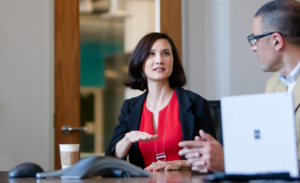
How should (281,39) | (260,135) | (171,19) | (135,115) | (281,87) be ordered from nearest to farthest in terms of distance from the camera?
(260,135) → (281,39) → (281,87) → (135,115) → (171,19)

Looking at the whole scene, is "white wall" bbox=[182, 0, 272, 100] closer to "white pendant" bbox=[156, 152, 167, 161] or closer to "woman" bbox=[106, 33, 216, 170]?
"woman" bbox=[106, 33, 216, 170]

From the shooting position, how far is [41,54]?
2.53 meters

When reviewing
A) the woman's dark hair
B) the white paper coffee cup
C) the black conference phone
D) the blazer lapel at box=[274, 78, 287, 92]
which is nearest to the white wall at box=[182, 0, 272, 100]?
the woman's dark hair

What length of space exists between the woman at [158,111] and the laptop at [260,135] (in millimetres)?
849

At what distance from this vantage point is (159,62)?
6.15 feet

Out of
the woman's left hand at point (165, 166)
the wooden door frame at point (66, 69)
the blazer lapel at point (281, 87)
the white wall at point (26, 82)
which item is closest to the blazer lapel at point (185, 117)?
the woman's left hand at point (165, 166)

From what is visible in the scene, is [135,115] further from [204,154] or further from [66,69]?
[66,69]

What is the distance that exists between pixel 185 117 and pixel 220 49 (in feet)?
3.64

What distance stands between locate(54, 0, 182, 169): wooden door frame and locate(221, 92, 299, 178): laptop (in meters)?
1.93

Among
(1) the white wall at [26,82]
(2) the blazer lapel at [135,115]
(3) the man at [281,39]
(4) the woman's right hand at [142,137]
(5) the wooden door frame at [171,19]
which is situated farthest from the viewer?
(5) the wooden door frame at [171,19]

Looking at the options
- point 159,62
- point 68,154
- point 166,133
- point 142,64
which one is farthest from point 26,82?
point 68,154

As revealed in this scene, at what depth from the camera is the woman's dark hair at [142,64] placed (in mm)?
1922

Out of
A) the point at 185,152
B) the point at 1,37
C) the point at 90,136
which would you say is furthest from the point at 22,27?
the point at 185,152

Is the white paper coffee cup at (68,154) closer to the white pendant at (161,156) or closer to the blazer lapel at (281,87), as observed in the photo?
the white pendant at (161,156)
